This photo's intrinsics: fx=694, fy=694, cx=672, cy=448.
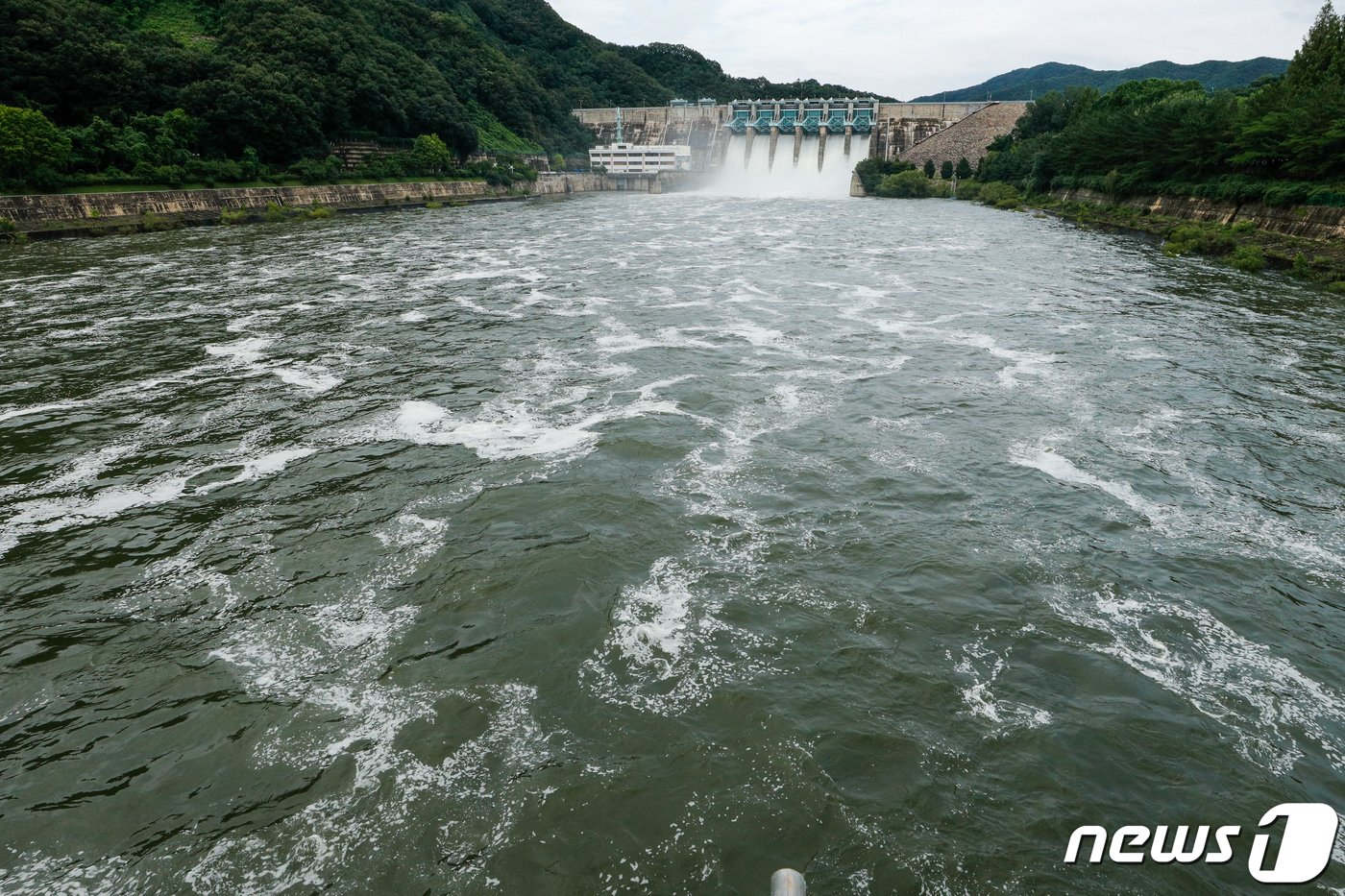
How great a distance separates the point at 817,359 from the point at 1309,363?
13.9 meters

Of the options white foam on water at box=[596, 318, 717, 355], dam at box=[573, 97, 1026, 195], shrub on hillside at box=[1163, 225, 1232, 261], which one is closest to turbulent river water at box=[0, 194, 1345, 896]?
white foam on water at box=[596, 318, 717, 355]

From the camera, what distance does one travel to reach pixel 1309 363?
19703 mm

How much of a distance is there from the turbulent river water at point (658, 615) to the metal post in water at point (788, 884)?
2918mm

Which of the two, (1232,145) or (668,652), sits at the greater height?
(1232,145)

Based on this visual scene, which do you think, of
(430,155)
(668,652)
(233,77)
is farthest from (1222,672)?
(430,155)

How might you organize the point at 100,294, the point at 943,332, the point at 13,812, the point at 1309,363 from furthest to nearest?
the point at 100,294 → the point at 943,332 → the point at 1309,363 → the point at 13,812

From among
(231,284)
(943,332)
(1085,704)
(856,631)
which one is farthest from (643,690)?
(231,284)

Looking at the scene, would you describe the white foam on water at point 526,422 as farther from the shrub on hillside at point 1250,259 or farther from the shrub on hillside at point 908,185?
the shrub on hillside at point 908,185

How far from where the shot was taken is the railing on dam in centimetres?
12675

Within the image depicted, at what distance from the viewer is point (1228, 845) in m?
5.99

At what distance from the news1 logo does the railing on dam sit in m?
137

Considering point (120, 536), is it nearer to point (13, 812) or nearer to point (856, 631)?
point (13, 812)

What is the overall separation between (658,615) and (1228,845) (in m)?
5.94

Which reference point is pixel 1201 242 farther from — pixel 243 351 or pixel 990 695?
pixel 243 351
